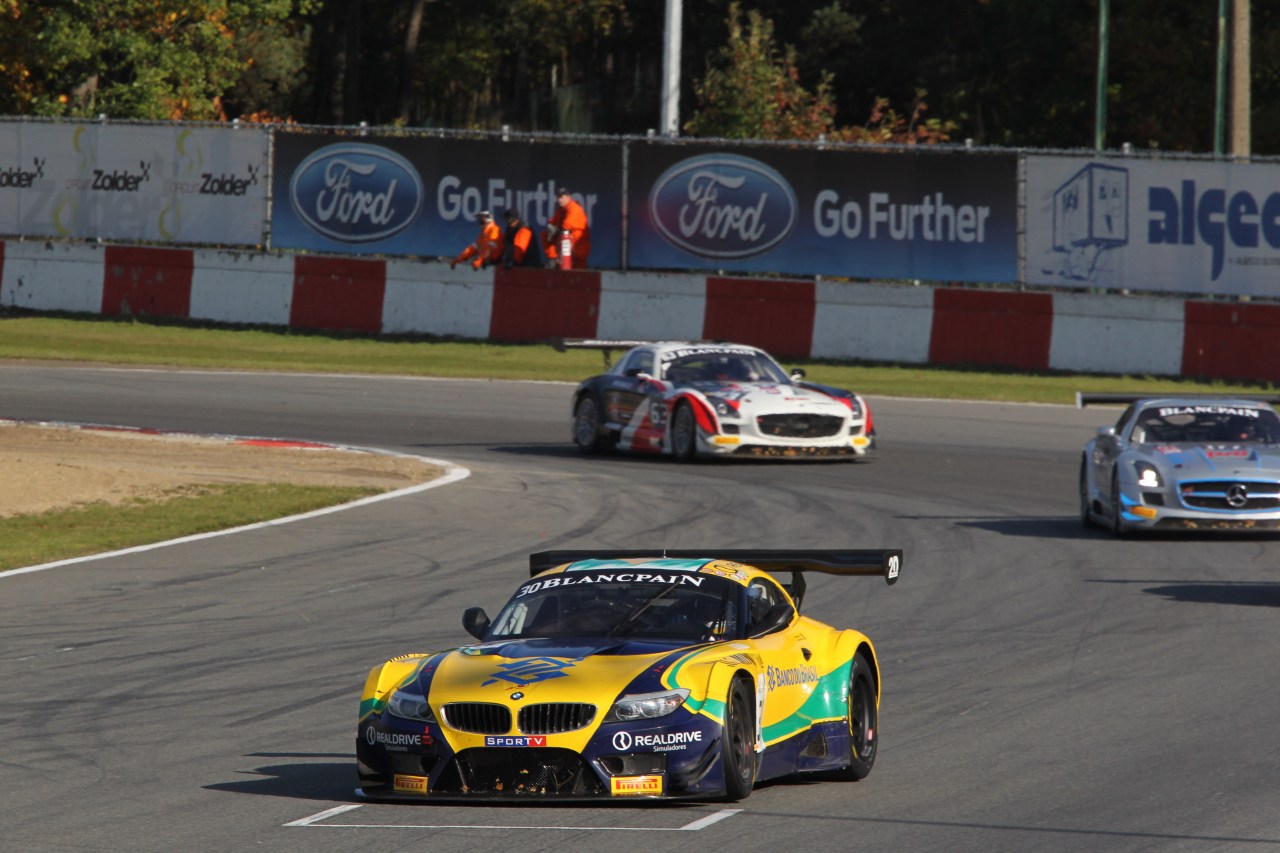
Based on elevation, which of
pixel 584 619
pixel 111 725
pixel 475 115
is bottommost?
pixel 111 725

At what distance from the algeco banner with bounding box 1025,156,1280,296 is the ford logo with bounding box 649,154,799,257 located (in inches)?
143

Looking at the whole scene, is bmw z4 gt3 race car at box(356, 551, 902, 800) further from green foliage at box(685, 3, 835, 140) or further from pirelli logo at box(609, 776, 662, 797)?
green foliage at box(685, 3, 835, 140)

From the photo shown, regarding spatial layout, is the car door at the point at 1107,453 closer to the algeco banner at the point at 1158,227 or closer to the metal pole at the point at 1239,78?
the algeco banner at the point at 1158,227

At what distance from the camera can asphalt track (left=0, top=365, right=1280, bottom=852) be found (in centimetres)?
741

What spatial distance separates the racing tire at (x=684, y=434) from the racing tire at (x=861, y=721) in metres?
12.5

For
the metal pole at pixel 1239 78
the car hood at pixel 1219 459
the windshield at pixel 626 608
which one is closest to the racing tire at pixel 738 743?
the windshield at pixel 626 608

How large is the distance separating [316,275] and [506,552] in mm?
15971

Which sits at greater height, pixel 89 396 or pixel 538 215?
pixel 538 215

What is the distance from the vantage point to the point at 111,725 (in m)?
9.17

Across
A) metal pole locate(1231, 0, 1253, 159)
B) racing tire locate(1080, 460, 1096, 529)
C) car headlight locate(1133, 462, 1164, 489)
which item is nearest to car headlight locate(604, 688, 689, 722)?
car headlight locate(1133, 462, 1164, 489)

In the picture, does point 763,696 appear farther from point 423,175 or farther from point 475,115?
point 475,115

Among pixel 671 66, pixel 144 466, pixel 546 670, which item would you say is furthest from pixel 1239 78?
pixel 546 670

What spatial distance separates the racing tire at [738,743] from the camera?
7.59m

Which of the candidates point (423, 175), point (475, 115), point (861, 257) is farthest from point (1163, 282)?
point (475, 115)
